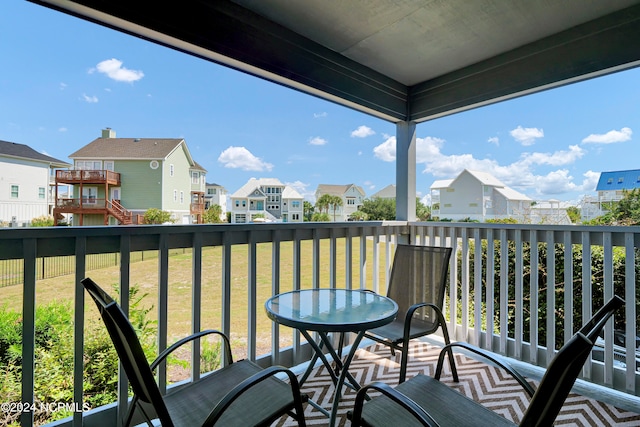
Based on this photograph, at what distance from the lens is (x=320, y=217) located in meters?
2.94

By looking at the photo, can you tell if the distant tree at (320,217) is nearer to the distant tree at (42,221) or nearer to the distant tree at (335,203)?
the distant tree at (335,203)

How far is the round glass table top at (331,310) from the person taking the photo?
5.49 feet

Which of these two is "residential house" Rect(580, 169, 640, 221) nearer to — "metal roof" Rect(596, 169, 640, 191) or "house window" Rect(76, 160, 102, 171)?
"metal roof" Rect(596, 169, 640, 191)

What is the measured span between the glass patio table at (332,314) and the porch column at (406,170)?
164 cm

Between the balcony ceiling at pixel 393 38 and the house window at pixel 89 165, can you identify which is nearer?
the house window at pixel 89 165

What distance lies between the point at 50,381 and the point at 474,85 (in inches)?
172

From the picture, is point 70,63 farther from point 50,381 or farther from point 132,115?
point 50,381

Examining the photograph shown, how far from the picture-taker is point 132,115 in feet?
6.45

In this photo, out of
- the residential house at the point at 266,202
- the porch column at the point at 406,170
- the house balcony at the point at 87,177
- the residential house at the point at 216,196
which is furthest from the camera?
the porch column at the point at 406,170

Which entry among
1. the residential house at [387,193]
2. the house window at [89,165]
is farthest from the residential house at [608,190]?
the house window at [89,165]

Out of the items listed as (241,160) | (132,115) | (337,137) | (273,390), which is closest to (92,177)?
(132,115)

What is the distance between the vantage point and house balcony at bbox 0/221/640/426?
1.75m

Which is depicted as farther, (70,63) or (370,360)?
(370,360)

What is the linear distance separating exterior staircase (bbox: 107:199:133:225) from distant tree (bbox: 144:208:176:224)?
93 millimetres
